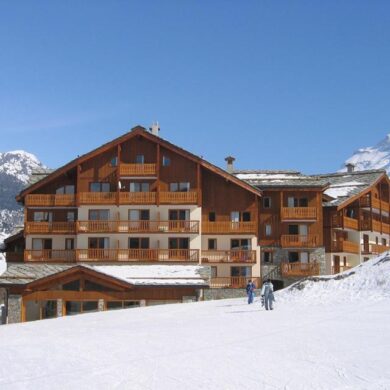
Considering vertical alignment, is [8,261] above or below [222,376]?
above

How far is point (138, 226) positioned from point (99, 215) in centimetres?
331

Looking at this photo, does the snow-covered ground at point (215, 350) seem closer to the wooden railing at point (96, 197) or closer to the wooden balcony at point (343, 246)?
the wooden railing at point (96, 197)

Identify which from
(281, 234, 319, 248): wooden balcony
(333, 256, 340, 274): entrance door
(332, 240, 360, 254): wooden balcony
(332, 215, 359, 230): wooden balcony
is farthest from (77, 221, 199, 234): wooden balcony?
(333, 256, 340, 274): entrance door

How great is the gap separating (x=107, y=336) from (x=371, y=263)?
18058mm

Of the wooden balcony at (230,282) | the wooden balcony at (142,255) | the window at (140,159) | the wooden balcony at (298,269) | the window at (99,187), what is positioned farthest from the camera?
the wooden balcony at (298,269)

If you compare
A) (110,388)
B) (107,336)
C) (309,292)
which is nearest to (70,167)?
(309,292)

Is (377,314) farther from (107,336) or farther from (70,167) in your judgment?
(70,167)

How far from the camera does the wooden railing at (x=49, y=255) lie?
49.5 m

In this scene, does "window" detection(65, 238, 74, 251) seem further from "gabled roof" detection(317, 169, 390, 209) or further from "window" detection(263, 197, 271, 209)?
"gabled roof" detection(317, 169, 390, 209)

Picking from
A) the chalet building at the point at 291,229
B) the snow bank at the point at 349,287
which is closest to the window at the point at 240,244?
the chalet building at the point at 291,229

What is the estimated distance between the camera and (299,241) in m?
51.1

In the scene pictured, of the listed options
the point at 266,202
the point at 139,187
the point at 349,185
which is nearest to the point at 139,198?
the point at 139,187

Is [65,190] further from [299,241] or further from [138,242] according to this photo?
[299,241]

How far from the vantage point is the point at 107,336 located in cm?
2238
